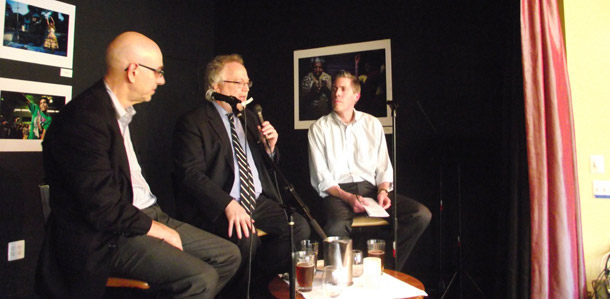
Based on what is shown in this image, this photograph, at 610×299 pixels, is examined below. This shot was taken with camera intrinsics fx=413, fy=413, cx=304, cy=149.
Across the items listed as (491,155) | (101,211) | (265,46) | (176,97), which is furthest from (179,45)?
(491,155)

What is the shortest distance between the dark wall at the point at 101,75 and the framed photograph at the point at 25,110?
5cm

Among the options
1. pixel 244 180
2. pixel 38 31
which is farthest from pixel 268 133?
pixel 38 31

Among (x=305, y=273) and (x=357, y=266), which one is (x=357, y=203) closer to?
(x=357, y=266)

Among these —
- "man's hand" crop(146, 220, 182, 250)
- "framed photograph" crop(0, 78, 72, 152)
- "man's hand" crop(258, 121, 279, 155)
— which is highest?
"framed photograph" crop(0, 78, 72, 152)

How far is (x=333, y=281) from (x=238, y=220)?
0.72 meters

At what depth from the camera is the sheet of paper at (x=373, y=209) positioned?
2596 millimetres

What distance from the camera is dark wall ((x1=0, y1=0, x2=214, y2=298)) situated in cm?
265

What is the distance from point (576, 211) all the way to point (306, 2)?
279cm

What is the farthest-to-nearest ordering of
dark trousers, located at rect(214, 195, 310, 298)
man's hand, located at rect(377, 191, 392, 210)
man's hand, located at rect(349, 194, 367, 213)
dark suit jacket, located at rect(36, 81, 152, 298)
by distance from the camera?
man's hand, located at rect(377, 191, 392, 210), man's hand, located at rect(349, 194, 367, 213), dark trousers, located at rect(214, 195, 310, 298), dark suit jacket, located at rect(36, 81, 152, 298)

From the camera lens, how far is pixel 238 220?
221 centimetres

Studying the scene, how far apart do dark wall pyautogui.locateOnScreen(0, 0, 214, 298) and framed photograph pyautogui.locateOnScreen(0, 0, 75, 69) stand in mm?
56

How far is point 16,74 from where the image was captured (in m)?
2.68

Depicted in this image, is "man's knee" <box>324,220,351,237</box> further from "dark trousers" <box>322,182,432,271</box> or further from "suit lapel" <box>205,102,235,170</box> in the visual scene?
"suit lapel" <box>205,102,235,170</box>

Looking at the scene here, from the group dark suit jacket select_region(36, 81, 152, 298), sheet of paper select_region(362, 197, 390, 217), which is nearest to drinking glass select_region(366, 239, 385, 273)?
sheet of paper select_region(362, 197, 390, 217)
